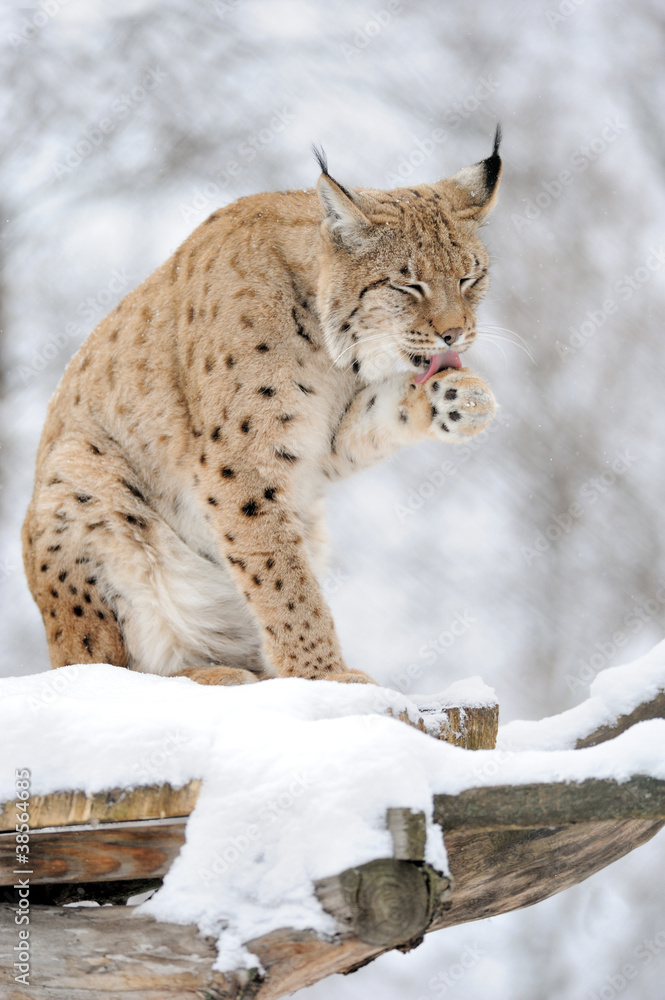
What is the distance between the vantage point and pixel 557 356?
21.4ft

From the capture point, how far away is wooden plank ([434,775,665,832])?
198cm

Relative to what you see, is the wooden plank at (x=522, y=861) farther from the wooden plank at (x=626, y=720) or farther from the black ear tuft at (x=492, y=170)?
the black ear tuft at (x=492, y=170)

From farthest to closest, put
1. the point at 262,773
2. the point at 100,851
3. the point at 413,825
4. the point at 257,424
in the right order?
the point at 257,424, the point at 100,851, the point at 262,773, the point at 413,825

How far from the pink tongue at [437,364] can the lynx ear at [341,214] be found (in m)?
0.50

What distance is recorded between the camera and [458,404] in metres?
3.52

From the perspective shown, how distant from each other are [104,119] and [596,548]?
4253 millimetres

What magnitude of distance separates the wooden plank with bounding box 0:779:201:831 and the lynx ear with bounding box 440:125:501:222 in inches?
103

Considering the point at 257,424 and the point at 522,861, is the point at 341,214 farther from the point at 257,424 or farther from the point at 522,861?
the point at 522,861

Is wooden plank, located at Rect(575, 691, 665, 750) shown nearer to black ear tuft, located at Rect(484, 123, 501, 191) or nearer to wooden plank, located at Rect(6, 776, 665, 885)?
wooden plank, located at Rect(6, 776, 665, 885)

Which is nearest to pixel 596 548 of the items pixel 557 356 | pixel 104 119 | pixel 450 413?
pixel 557 356

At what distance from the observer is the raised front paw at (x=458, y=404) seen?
11.5 feet

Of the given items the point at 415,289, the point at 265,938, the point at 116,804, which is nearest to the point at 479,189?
the point at 415,289

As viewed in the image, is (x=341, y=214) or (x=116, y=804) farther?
(x=341, y=214)

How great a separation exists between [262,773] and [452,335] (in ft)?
6.41
